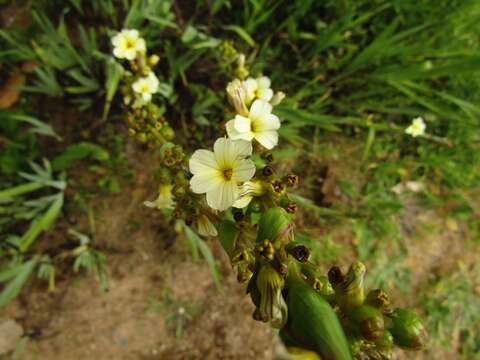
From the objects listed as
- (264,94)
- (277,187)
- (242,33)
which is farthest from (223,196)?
(242,33)

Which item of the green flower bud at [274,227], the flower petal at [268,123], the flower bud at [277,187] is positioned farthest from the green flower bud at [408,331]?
the flower petal at [268,123]

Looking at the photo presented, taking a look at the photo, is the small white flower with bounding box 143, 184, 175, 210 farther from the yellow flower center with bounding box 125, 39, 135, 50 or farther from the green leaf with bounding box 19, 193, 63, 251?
the green leaf with bounding box 19, 193, 63, 251

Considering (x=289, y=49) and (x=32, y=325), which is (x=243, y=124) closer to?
(x=289, y=49)

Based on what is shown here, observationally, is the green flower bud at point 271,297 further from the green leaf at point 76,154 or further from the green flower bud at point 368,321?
the green leaf at point 76,154

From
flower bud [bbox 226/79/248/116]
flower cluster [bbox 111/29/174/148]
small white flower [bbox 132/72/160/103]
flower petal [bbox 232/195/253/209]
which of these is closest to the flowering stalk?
flower petal [bbox 232/195/253/209]

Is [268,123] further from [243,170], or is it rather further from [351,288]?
[351,288]

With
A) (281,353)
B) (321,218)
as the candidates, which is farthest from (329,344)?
(321,218)
